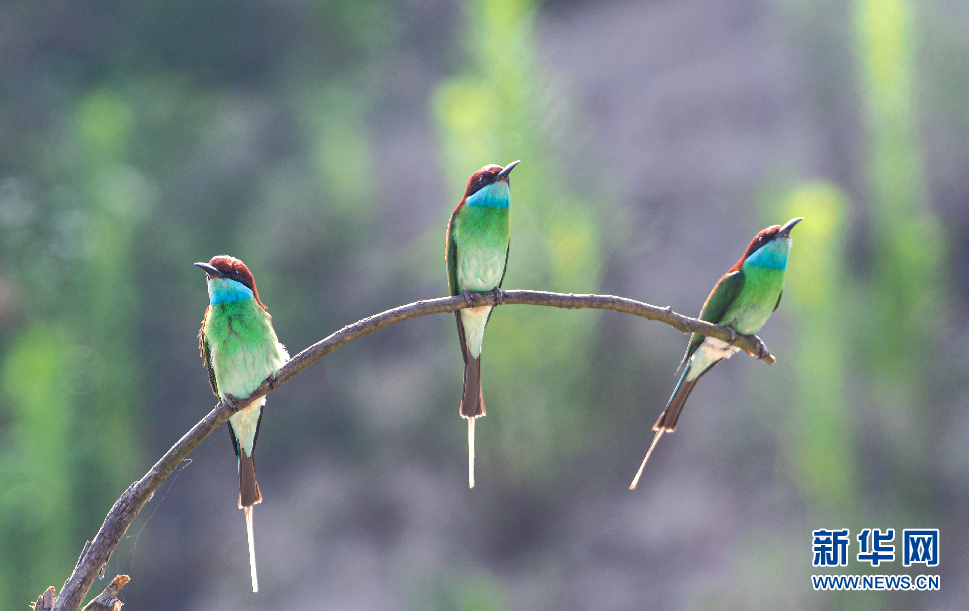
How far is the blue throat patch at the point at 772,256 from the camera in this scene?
2451mm

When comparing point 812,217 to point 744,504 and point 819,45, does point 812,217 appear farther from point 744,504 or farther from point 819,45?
point 819,45

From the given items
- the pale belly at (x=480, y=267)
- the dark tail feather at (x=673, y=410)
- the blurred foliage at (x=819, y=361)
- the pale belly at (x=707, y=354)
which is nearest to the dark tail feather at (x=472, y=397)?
the pale belly at (x=480, y=267)

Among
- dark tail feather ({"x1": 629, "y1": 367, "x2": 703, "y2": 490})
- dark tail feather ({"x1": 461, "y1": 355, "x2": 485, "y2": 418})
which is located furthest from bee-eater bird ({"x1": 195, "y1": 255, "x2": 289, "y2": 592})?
dark tail feather ({"x1": 629, "y1": 367, "x2": 703, "y2": 490})

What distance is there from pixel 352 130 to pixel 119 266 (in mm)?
2208

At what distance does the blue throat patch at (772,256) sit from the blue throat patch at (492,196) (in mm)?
684

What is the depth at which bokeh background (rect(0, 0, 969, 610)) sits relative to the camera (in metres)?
4.99

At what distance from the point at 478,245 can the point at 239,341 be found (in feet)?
2.10

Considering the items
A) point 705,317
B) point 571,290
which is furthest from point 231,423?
point 571,290

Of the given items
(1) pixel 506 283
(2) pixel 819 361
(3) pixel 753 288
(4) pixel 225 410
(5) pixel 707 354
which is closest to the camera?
(4) pixel 225 410

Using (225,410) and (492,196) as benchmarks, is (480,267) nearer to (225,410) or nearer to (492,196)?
(492,196)

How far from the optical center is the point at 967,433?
5.63 m

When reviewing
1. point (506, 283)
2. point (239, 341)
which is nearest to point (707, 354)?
point (239, 341)

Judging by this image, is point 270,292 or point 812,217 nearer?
point 812,217

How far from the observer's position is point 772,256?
2.47 m
